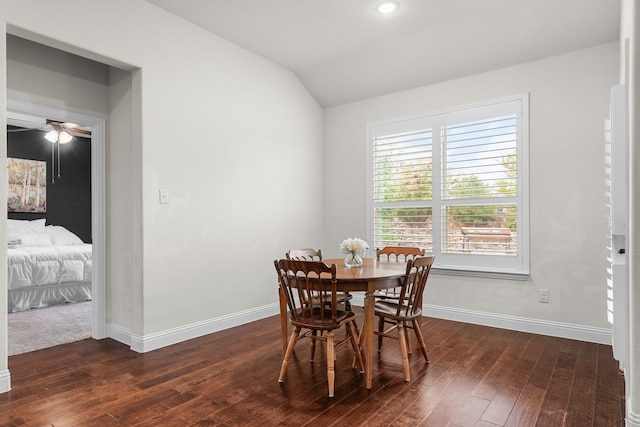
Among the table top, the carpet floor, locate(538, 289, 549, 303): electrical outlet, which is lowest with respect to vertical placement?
the carpet floor

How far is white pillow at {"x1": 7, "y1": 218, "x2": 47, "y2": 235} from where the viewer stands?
5.98 m

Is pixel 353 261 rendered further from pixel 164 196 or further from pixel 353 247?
pixel 164 196

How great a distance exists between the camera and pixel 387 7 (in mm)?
3348

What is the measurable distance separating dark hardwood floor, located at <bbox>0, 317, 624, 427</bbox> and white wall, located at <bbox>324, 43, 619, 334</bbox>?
0.41m

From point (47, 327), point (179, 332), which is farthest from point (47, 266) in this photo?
point (179, 332)

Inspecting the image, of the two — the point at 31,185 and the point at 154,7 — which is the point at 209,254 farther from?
the point at 31,185

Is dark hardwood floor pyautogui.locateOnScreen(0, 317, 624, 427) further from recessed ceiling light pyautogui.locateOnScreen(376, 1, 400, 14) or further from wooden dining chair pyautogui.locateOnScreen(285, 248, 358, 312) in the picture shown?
recessed ceiling light pyautogui.locateOnScreen(376, 1, 400, 14)

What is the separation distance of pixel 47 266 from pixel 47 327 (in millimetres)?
1231

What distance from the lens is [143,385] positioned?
258 centimetres

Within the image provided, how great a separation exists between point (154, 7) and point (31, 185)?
16.0 ft

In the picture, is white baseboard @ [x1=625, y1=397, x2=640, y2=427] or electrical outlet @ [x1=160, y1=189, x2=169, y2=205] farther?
electrical outlet @ [x1=160, y1=189, x2=169, y2=205]

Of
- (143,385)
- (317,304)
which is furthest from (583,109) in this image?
(143,385)

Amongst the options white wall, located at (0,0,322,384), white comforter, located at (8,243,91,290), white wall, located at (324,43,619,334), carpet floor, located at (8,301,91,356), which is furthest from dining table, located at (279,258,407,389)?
white comforter, located at (8,243,91,290)

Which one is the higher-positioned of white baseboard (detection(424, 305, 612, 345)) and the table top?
the table top
